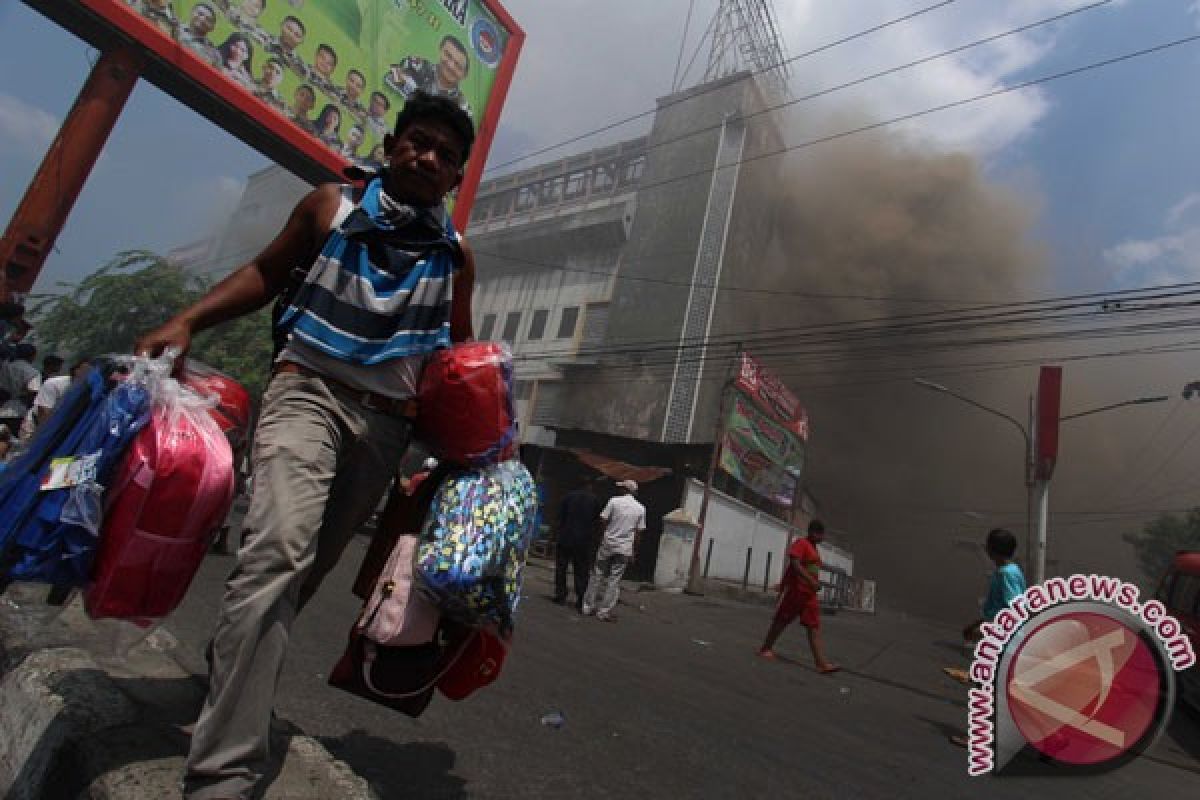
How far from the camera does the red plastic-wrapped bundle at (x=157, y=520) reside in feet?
4.85

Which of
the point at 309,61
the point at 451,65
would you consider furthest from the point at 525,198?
the point at 309,61

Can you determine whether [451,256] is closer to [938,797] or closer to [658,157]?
[938,797]

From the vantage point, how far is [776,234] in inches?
1415

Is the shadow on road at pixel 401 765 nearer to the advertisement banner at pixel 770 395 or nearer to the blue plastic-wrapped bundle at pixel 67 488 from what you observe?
the blue plastic-wrapped bundle at pixel 67 488

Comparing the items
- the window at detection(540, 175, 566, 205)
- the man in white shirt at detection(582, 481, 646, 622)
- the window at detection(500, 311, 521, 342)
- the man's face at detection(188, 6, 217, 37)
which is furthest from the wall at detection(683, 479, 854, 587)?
the window at detection(540, 175, 566, 205)

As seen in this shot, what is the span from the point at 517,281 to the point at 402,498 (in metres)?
37.2

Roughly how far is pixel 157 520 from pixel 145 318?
32395mm

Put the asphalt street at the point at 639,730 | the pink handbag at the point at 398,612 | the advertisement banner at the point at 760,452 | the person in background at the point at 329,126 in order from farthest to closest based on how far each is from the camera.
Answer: the advertisement banner at the point at 760,452
the person in background at the point at 329,126
the asphalt street at the point at 639,730
the pink handbag at the point at 398,612

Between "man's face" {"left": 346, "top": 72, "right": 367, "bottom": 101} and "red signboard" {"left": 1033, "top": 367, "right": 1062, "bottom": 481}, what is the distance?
57.9 feet

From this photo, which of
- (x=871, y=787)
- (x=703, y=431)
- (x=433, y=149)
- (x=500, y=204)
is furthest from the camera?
(x=500, y=204)

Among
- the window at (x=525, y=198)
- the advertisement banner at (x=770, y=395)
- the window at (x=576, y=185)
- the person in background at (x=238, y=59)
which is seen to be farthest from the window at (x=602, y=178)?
the person in background at (x=238, y=59)

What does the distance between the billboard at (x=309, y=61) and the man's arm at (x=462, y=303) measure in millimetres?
8318

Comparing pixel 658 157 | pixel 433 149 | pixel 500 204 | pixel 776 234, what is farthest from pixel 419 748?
pixel 500 204

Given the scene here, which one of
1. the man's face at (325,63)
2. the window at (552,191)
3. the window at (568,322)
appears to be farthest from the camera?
the window at (552,191)
